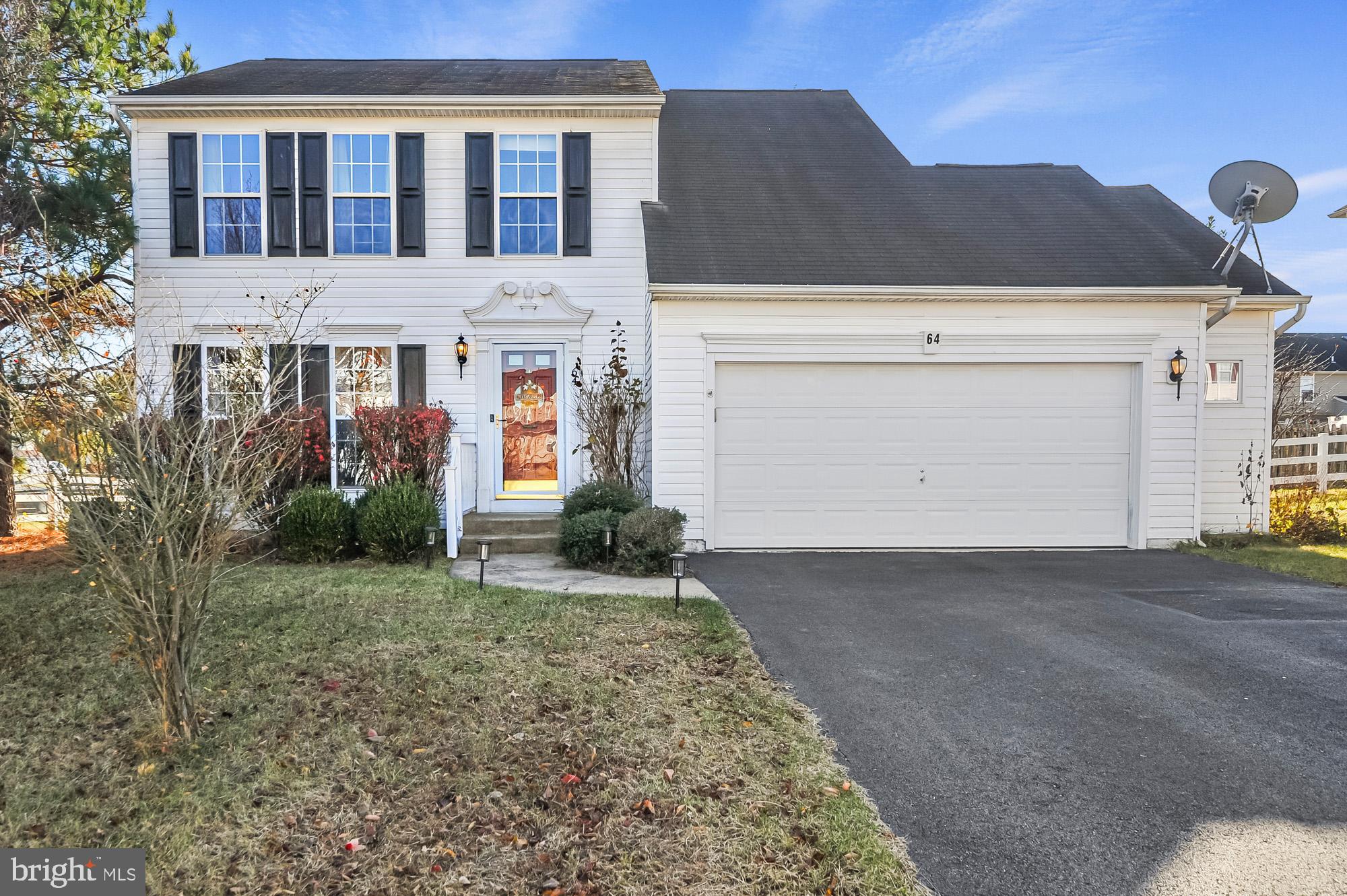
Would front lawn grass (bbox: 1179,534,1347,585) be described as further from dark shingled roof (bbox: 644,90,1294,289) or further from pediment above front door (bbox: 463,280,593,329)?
pediment above front door (bbox: 463,280,593,329)

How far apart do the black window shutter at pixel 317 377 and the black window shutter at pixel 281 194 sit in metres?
1.34

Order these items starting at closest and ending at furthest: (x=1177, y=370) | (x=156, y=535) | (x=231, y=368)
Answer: (x=156, y=535) → (x=1177, y=370) → (x=231, y=368)

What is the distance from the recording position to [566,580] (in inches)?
251

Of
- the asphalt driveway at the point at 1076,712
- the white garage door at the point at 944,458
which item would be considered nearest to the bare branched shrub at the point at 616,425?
the white garage door at the point at 944,458

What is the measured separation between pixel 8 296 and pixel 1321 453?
1850 cm

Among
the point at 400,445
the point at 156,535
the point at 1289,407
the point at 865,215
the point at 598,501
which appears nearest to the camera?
the point at 156,535

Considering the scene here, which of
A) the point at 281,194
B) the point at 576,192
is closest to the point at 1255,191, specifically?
the point at 576,192

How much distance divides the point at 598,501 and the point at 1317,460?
12135mm

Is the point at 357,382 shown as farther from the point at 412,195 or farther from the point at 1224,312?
the point at 1224,312

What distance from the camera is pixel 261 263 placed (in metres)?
8.77

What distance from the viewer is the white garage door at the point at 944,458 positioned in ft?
26.8

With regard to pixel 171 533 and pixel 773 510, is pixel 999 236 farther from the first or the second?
pixel 171 533

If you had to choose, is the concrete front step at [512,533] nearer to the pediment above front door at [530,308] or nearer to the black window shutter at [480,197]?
the pediment above front door at [530,308]

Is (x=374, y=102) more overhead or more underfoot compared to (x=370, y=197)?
more overhead
